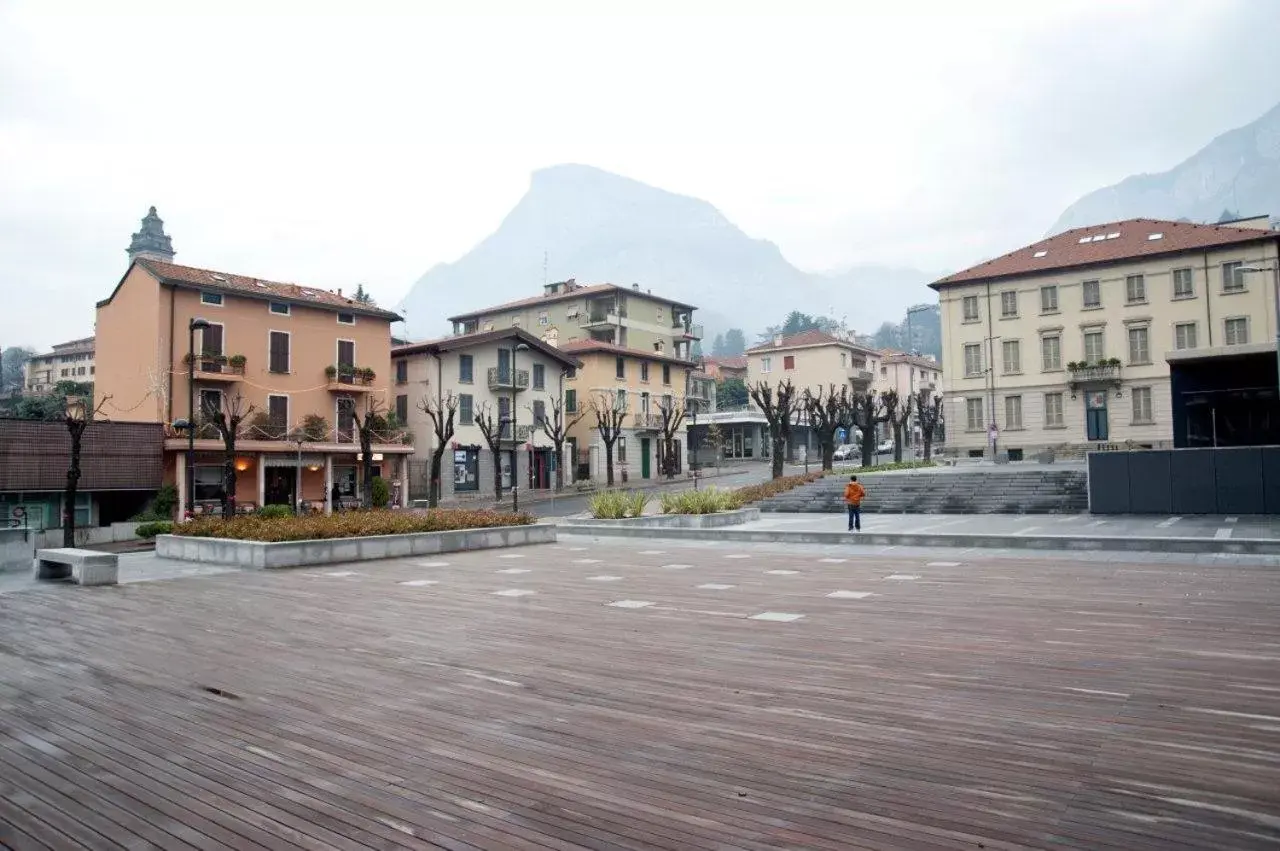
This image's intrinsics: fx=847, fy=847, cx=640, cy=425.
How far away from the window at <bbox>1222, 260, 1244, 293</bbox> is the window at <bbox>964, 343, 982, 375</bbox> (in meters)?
13.4

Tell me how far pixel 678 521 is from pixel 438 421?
25.5 metres

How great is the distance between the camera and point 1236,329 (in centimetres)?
4772

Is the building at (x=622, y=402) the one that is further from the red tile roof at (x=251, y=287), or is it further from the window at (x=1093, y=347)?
the window at (x=1093, y=347)

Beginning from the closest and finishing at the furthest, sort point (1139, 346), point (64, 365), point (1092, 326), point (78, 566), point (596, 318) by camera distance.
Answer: point (78, 566) → point (1139, 346) → point (1092, 326) → point (596, 318) → point (64, 365)

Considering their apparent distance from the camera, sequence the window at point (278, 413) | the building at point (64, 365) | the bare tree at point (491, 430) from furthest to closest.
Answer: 1. the building at point (64, 365)
2. the bare tree at point (491, 430)
3. the window at point (278, 413)

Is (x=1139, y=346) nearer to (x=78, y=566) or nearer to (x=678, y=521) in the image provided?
(x=678, y=521)

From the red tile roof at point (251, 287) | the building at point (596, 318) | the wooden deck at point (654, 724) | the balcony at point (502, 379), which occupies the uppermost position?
the building at point (596, 318)

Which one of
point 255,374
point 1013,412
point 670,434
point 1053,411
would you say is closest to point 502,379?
point 670,434

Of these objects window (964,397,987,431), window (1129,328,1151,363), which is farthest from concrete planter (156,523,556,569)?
window (1129,328,1151,363)

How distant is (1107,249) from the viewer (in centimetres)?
5206

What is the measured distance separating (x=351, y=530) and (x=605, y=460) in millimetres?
42798

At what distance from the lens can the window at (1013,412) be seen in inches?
2095

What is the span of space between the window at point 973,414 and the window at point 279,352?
41.1 metres

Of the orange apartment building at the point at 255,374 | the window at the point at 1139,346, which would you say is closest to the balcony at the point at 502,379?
the orange apartment building at the point at 255,374
